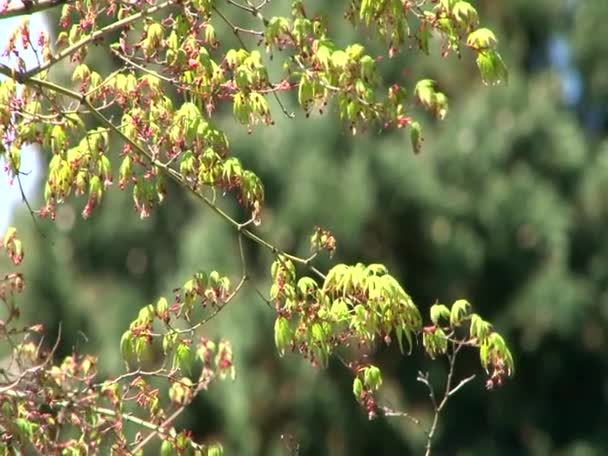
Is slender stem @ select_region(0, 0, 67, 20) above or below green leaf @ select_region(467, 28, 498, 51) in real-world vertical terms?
below

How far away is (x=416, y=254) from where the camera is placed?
18562 mm

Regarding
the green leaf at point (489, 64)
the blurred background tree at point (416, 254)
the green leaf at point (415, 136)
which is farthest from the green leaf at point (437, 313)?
the blurred background tree at point (416, 254)

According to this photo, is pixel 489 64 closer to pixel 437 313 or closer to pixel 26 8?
pixel 437 313

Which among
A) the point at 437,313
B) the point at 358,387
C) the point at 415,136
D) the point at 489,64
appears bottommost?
the point at 358,387

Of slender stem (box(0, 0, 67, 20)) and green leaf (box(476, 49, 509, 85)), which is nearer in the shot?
green leaf (box(476, 49, 509, 85))

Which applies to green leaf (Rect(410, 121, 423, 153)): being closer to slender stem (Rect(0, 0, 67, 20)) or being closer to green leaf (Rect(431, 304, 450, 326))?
green leaf (Rect(431, 304, 450, 326))

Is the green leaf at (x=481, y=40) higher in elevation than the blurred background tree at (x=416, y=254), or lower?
higher

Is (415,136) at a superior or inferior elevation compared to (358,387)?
superior

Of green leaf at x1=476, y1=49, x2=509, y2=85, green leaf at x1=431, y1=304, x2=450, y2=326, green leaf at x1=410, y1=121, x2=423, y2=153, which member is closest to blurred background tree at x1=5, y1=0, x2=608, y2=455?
green leaf at x1=410, y1=121, x2=423, y2=153

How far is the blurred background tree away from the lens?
58.0 ft

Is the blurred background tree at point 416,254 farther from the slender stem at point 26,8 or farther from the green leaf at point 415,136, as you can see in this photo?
the slender stem at point 26,8

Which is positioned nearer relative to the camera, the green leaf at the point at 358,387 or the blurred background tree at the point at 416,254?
the green leaf at the point at 358,387

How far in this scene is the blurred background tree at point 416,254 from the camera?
17672 mm

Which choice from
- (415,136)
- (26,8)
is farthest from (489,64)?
(26,8)
